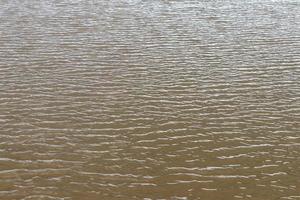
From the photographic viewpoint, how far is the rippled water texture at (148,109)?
11.8 m

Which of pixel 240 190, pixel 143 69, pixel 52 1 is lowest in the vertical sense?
pixel 240 190

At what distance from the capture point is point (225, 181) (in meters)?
12.0

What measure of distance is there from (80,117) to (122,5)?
19032mm

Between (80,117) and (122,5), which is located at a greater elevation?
(122,5)

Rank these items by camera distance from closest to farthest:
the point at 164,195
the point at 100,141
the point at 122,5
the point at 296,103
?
the point at 164,195 < the point at 100,141 < the point at 296,103 < the point at 122,5

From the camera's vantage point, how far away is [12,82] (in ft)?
58.7

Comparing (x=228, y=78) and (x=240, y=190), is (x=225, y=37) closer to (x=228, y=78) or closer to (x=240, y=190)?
(x=228, y=78)

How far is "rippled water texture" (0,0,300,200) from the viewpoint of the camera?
11.8 metres

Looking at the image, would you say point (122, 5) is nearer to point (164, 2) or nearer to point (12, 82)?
point (164, 2)

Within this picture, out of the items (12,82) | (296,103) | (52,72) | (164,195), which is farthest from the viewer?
(52,72)

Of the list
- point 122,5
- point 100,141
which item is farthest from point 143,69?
point 122,5

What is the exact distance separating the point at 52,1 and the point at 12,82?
56.7 ft

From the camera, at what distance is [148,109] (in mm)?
15977

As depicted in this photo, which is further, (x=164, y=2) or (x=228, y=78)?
(x=164, y=2)
